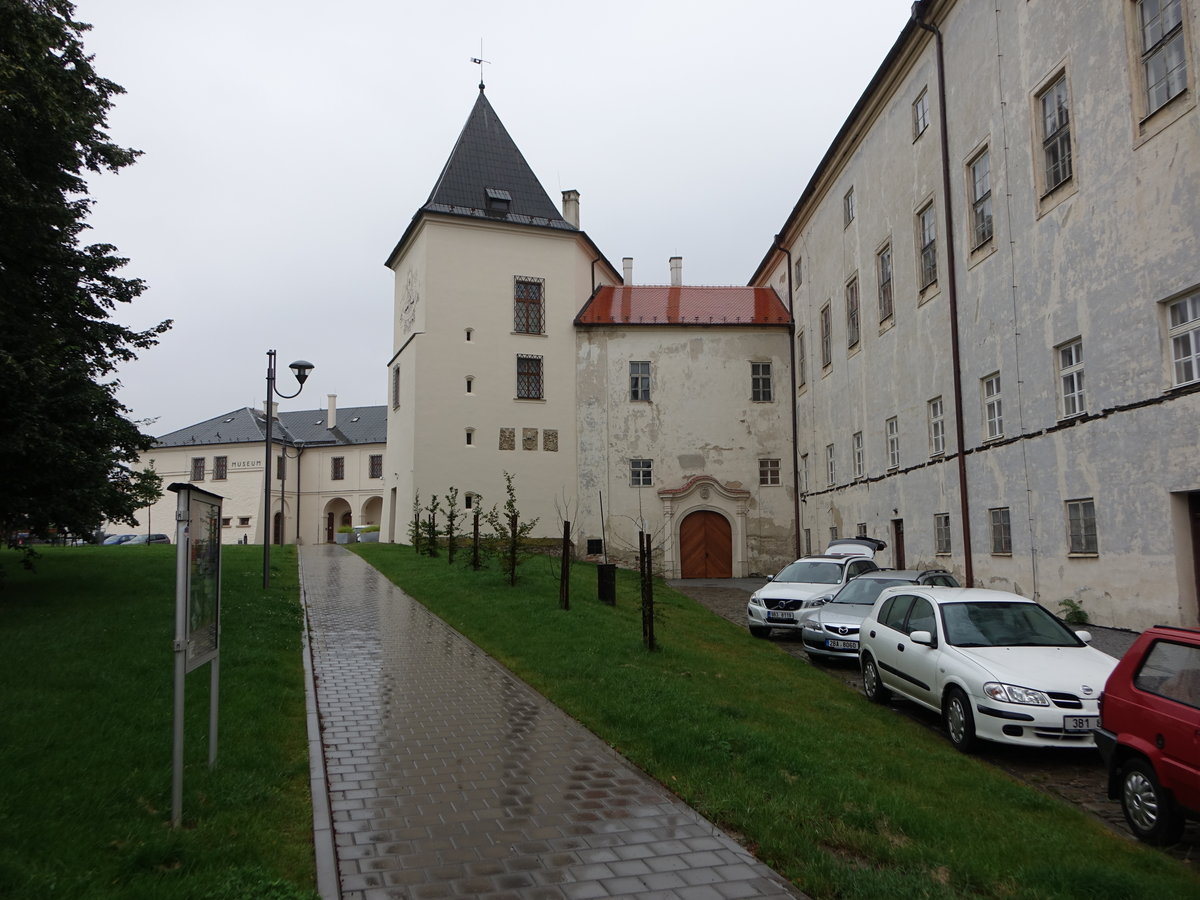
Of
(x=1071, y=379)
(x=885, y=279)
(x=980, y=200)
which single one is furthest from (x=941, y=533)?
(x=885, y=279)

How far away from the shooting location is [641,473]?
119 feet

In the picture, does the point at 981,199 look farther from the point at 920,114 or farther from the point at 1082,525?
the point at 1082,525

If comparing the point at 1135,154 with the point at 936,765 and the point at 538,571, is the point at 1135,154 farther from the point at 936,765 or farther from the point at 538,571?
the point at 538,571

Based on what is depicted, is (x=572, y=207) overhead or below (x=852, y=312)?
overhead

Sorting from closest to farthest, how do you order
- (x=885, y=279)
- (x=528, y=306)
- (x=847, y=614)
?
(x=847, y=614) → (x=885, y=279) → (x=528, y=306)

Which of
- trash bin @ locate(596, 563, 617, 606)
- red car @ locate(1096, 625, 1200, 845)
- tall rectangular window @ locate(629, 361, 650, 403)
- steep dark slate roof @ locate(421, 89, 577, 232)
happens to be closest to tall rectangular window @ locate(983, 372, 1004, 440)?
trash bin @ locate(596, 563, 617, 606)

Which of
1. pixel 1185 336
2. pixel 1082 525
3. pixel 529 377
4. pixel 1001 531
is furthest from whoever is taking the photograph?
pixel 529 377

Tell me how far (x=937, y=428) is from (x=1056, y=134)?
7.44m

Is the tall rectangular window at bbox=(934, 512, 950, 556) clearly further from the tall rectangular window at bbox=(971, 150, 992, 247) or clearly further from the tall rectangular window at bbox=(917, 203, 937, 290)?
the tall rectangular window at bbox=(971, 150, 992, 247)

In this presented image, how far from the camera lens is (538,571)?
74.1 ft

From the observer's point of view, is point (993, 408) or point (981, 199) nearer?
point (993, 408)

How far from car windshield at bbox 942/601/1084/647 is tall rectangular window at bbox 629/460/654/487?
26.1 metres

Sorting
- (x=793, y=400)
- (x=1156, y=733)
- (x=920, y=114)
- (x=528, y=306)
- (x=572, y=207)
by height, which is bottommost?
(x=1156, y=733)

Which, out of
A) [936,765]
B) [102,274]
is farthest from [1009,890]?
[102,274]
